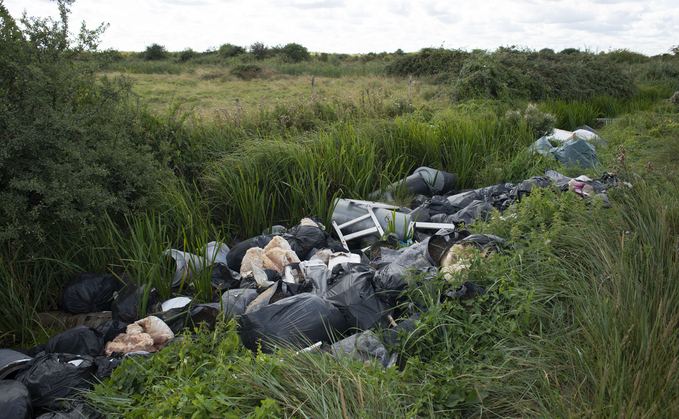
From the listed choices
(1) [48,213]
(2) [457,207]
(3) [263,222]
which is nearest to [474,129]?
(2) [457,207]

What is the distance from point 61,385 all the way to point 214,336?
835 millimetres

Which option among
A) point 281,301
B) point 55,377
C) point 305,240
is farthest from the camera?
point 305,240

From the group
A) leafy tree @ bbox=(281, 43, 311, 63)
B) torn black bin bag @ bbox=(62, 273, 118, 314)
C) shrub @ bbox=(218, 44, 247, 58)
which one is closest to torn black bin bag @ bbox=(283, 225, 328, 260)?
torn black bin bag @ bbox=(62, 273, 118, 314)

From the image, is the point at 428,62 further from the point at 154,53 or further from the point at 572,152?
the point at 154,53

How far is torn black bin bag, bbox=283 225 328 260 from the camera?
12.0ft

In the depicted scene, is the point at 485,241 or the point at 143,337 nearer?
the point at 143,337

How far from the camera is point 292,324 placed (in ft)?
7.71

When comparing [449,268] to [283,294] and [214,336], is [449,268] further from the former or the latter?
[214,336]

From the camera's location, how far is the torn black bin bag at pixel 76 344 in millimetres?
2377

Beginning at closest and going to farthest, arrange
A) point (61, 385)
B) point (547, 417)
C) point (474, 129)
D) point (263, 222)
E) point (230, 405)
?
point (547, 417) → point (230, 405) → point (61, 385) → point (263, 222) → point (474, 129)

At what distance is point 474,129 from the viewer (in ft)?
20.0

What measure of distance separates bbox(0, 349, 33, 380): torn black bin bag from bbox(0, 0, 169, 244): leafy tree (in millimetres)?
996

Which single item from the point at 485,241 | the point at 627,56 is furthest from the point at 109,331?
the point at 627,56

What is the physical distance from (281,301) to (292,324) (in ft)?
0.71
